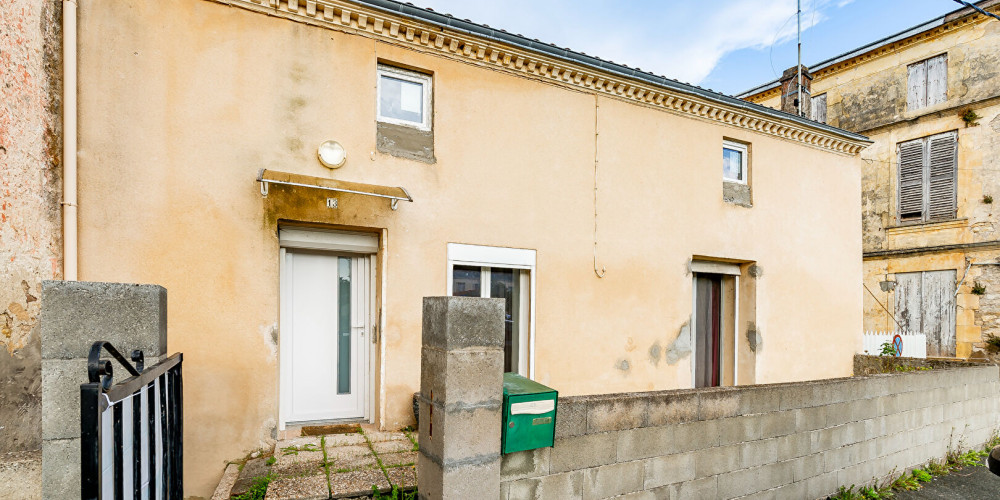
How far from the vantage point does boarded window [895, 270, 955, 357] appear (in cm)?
1205

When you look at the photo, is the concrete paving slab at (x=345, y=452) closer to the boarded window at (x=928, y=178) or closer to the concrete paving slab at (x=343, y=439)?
the concrete paving slab at (x=343, y=439)

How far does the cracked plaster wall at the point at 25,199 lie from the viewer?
373cm

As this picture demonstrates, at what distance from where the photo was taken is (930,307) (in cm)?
1236

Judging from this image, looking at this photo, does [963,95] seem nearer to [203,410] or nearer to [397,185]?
[397,185]

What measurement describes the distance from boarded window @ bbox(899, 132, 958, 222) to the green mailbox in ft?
48.3

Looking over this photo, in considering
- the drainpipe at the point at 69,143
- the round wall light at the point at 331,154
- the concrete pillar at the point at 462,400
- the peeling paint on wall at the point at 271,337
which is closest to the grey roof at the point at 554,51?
the round wall light at the point at 331,154

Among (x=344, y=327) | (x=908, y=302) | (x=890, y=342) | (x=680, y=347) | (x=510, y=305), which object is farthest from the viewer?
(x=908, y=302)

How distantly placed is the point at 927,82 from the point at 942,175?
261 centimetres

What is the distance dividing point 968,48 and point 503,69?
13.7 metres

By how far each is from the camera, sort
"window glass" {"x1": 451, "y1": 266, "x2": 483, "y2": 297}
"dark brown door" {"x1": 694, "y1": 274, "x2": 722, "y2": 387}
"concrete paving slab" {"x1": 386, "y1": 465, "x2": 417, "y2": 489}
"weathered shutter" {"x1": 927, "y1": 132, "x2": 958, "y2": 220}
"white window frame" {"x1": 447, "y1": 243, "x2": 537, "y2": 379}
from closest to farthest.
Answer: "concrete paving slab" {"x1": 386, "y1": 465, "x2": 417, "y2": 489} < "white window frame" {"x1": 447, "y1": 243, "x2": 537, "y2": 379} < "window glass" {"x1": 451, "y1": 266, "x2": 483, "y2": 297} < "dark brown door" {"x1": 694, "y1": 274, "x2": 722, "y2": 387} < "weathered shutter" {"x1": 927, "y1": 132, "x2": 958, "y2": 220}

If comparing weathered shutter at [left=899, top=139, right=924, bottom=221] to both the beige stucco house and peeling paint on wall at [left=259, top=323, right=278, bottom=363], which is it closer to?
the beige stucco house

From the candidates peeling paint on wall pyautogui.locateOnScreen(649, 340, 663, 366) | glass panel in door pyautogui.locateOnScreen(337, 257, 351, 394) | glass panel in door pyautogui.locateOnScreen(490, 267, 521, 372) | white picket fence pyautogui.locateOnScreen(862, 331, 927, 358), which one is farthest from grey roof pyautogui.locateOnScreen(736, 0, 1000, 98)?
glass panel in door pyautogui.locateOnScreen(337, 257, 351, 394)

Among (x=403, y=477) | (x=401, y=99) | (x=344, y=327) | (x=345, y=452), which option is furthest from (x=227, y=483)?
(x=401, y=99)

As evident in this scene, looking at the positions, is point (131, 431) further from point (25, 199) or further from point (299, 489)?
point (25, 199)
